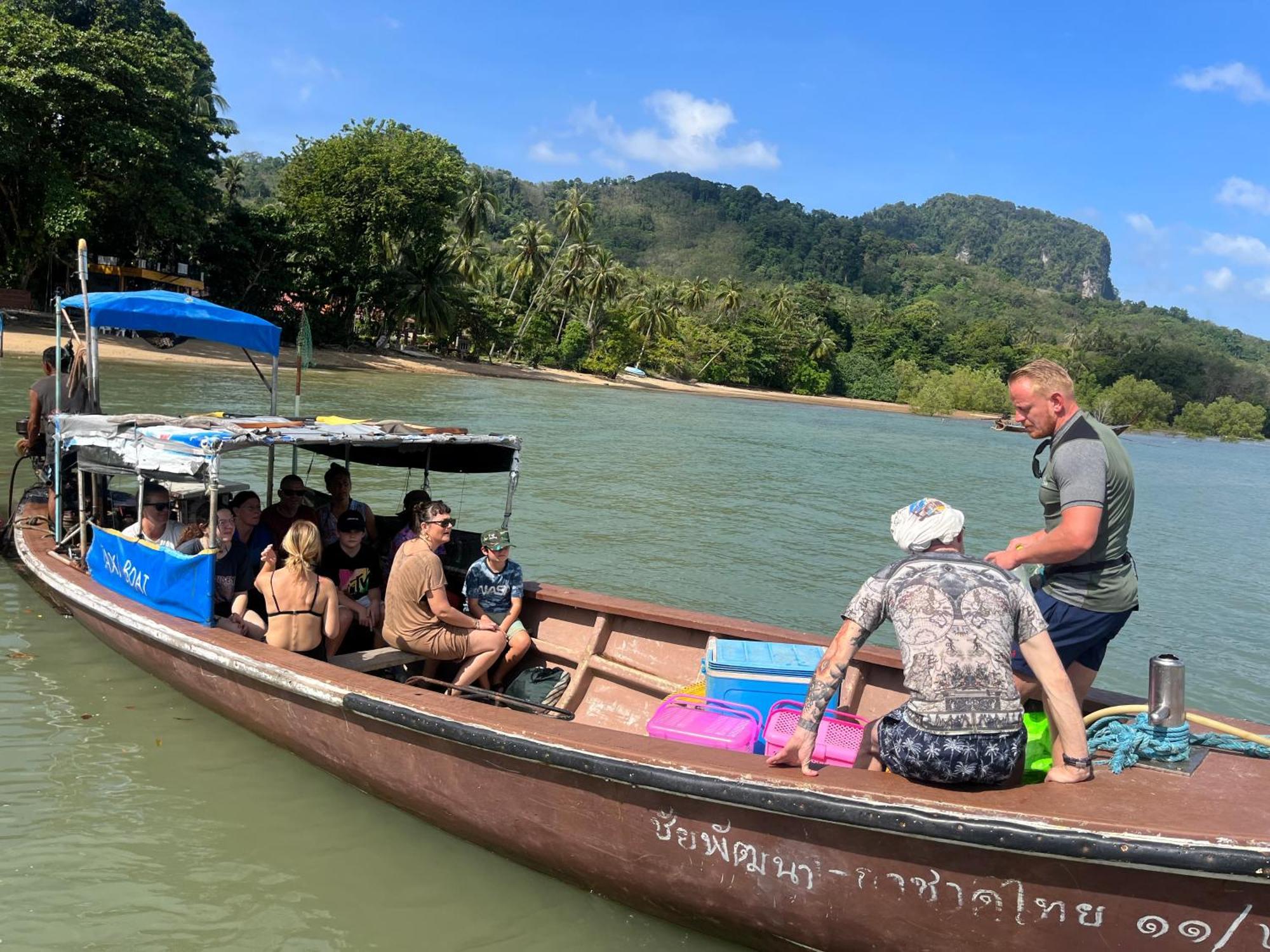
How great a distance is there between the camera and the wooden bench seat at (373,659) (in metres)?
5.71

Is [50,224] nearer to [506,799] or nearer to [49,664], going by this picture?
[49,664]

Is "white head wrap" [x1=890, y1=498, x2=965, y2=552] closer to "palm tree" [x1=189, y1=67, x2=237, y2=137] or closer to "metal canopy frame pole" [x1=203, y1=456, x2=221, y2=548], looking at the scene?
"metal canopy frame pole" [x1=203, y1=456, x2=221, y2=548]

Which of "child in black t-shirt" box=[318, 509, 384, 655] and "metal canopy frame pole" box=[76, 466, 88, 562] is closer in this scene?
"child in black t-shirt" box=[318, 509, 384, 655]

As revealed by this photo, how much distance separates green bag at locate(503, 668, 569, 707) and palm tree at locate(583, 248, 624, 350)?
6256cm

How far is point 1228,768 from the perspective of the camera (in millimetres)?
3471

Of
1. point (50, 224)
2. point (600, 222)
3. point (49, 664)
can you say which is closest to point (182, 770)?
point (49, 664)

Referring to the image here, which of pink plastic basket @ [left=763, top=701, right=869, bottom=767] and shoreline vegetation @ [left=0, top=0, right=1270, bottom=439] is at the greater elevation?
shoreline vegetation @ [left=0, top=0, right=1270, bottom=439]

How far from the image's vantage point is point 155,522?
618cm

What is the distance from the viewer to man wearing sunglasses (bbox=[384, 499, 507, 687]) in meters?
5.60

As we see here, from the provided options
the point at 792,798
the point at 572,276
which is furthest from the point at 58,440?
the point at 572,276

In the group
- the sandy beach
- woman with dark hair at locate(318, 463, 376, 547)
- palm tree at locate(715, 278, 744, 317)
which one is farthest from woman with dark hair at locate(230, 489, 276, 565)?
palm tree at locate(715, 278, 744, 317)

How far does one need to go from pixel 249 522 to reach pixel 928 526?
4819mm

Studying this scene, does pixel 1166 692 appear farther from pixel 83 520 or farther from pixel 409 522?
pixel 83 520

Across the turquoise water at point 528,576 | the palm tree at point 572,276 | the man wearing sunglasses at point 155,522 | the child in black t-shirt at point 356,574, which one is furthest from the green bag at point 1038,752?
the palm tree at point 572,276
